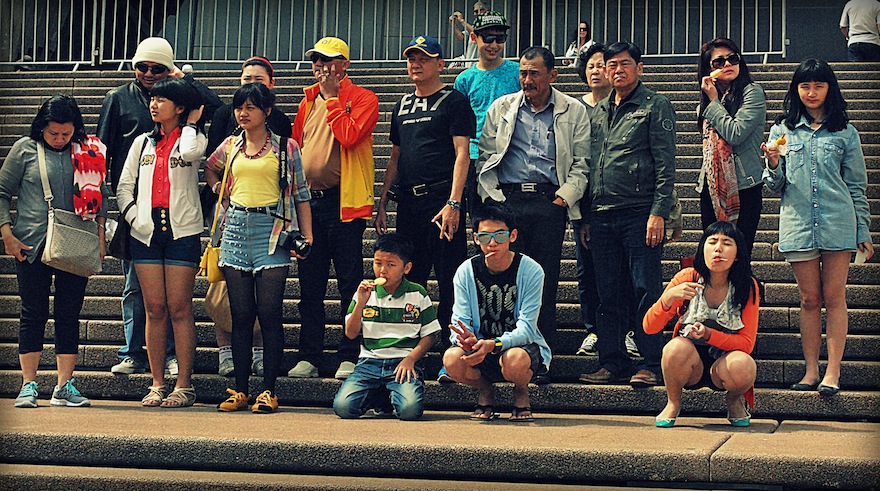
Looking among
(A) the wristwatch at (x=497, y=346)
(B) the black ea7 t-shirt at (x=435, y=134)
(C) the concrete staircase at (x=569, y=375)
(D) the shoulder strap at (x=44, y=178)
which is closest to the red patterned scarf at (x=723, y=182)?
(C) the concrete staircase at (x=569, y=375)

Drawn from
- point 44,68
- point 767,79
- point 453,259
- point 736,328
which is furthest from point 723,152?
point 44,68

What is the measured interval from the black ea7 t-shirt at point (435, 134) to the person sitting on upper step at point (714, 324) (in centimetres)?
151

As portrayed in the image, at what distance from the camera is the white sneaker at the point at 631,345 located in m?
6.79

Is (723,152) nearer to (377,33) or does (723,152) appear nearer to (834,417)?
(834,417)

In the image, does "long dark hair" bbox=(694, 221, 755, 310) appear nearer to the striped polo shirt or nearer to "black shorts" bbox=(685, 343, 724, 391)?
"black shorts" bbox=(685, 343, 724, 391)

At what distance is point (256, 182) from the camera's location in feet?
21.5

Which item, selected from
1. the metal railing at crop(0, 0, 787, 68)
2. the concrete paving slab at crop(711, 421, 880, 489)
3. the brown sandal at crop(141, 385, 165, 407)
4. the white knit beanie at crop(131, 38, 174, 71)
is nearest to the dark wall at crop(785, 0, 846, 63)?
the metal railing at crop(0, 0, 787, 68)

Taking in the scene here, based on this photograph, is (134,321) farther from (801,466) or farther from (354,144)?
(801,466)

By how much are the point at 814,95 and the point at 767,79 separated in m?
5.33

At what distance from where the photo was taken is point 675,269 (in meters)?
7.72

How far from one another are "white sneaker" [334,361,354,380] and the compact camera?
68 centimetres

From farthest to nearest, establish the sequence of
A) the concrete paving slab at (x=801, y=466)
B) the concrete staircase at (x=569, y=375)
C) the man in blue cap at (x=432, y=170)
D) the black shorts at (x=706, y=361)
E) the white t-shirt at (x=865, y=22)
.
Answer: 1. the white t-shirt at (x=865, y=22)
2. the man in blue cap at (x=432, y=170)
3. the black shorts at (x=706, y=361)
4. the concrete staircase at (x=569, y=375)
5. the concrete paving slab at (x=801, y=466)

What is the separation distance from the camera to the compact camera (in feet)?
21.2

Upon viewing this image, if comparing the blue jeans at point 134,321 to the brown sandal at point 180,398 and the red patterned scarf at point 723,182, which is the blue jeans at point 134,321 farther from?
the red patterned scarf at point 723,182
